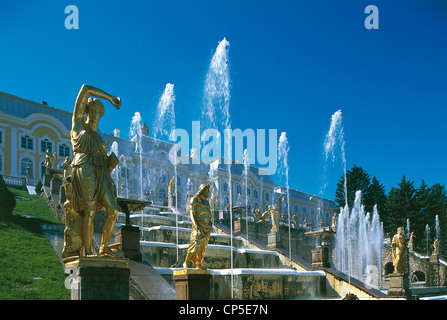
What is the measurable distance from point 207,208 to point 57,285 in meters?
3.71

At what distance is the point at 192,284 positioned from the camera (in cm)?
838

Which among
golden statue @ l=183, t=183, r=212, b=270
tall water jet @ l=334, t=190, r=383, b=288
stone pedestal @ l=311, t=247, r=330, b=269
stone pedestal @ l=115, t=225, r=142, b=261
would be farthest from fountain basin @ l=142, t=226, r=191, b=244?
tall water jet @ l=334, t=190, r=383, b=288

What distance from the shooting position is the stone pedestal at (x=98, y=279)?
5922 mm

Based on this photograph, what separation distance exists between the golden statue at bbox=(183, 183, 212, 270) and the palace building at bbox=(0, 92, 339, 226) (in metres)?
28.6

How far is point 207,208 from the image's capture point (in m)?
9.25

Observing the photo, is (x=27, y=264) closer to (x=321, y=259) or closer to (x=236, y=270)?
(x=236, y=270)

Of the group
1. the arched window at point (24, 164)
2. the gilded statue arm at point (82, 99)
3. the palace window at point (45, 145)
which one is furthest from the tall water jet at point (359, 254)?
the arched window at point (24, 164)

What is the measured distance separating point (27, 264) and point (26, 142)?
143 ft

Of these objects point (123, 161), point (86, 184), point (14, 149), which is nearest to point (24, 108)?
point (14, 149)

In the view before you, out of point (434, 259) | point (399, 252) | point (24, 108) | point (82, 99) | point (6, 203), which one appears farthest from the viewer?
point (24, 108)

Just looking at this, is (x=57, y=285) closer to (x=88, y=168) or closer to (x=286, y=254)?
(x=88, y=168)

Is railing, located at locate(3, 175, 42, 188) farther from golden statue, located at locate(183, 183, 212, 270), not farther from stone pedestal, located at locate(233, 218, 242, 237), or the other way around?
golden statue, located at locate(183, 183, 212, 270)

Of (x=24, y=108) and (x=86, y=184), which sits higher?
(x=24, y=108)

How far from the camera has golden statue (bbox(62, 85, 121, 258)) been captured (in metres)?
6.35
